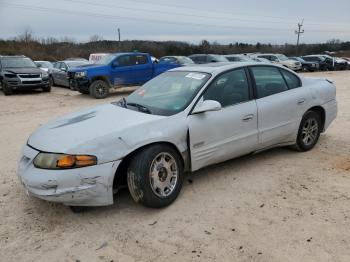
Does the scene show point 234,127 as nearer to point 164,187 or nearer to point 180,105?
point 180,105

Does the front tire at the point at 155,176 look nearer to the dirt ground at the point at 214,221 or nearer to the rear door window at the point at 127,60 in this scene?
the dirt ground at the point at 214,221

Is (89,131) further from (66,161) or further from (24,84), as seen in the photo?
(24,84)

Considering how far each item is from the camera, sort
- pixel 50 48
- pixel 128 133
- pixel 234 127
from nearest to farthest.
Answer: pixel 128 133 → pixel 234 127 → pixel 50 48

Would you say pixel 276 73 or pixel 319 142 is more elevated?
pixel 276 73

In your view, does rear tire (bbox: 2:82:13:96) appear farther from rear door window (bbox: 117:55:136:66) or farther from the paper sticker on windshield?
the paper sticker on windshield

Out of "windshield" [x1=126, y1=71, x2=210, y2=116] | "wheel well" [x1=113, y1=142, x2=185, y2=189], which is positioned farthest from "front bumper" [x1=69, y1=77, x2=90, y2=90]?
"wheel well" [x1=113, y1=142, x2=185, y2=189]

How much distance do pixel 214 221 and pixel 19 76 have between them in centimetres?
1341

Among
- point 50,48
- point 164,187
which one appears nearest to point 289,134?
point 164,187

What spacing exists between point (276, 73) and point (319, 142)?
5.45ft

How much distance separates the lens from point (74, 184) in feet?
11.2

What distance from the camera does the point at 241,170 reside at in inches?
191

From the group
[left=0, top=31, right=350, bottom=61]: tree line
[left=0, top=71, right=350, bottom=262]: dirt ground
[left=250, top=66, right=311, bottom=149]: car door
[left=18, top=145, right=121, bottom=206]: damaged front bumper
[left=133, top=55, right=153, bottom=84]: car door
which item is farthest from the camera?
[left=0, top=31, right=350, bottom=61]: tree line

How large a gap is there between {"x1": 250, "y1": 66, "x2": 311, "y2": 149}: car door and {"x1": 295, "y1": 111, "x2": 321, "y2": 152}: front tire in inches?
5.5

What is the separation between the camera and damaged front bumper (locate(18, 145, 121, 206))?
3.39 metres
